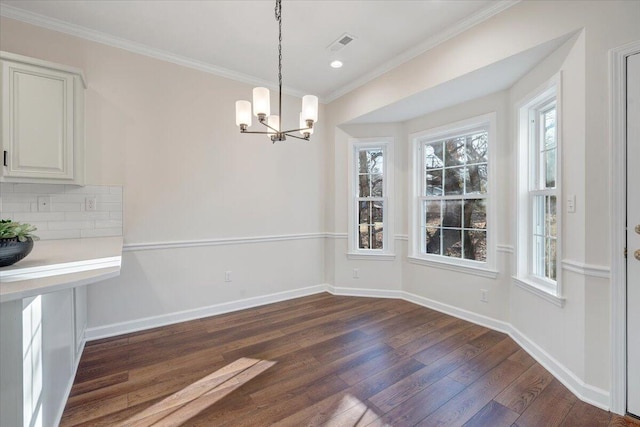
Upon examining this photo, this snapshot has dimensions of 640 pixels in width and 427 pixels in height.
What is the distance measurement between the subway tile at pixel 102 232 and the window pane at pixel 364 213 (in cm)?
290

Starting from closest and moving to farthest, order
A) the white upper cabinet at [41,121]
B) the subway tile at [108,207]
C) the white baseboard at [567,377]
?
the white baseboard at [567,377] < the white upper cabinet at [41,121] < the subway tile at [108,207]

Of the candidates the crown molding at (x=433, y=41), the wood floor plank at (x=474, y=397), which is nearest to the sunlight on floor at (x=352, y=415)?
the wood floor plank at (x=474, y=397)

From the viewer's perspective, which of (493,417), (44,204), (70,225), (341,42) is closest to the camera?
(493,417)

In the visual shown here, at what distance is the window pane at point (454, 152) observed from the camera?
11.2ft

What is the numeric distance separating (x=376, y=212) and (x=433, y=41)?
2151 millimetres

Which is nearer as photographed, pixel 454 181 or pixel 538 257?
pixel 538 257

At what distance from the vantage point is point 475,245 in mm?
3268

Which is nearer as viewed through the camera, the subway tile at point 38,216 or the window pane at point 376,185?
the subway tile at point 38,216

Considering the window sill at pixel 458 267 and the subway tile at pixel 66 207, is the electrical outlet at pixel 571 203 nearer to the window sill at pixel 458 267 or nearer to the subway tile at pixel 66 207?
the window sill at pixel 458 267

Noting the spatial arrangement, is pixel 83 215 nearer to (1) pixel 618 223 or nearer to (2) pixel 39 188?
(2) pixel 39 188

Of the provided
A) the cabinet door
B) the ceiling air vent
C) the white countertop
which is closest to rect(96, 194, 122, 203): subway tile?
the cabinet door

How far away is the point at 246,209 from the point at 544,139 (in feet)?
10.4

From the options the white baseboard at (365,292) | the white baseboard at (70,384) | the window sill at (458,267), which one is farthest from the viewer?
the white baseboard at (365,292)

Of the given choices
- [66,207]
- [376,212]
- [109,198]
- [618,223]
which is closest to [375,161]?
[376,212]
